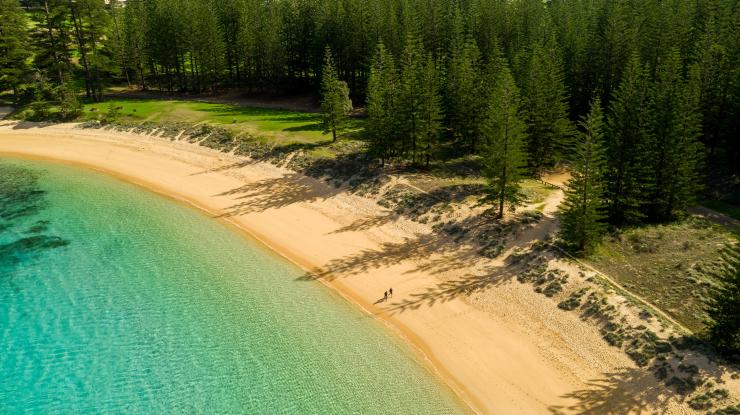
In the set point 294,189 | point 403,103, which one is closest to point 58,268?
point 294,189

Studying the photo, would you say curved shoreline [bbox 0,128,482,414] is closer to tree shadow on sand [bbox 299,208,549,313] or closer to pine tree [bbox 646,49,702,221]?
tree shadow on sand [bbox 299,208,549,313]

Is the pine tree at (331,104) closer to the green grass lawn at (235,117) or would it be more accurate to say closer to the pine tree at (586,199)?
the green grass lawn at (235,117)

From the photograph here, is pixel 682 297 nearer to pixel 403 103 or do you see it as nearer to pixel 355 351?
pixel 355 351

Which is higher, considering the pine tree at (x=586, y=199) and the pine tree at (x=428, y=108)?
the pine tree at (x=428, y=108)

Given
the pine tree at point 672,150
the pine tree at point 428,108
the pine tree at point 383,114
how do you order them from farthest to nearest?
the pine tree at point 383,114, the pine tree at point 428,108, the pine tree at point 672,150

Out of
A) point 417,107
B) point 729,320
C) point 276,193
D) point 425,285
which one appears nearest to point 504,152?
point 417,107

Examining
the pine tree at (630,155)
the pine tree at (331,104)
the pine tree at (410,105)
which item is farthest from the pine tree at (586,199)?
the pine tree at (331,104)
